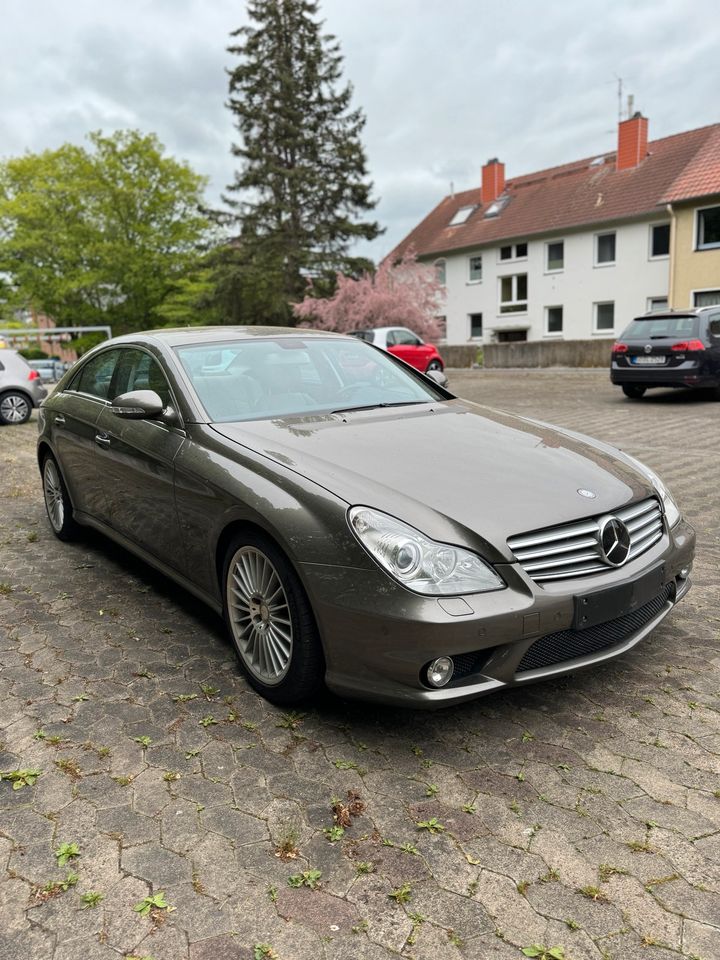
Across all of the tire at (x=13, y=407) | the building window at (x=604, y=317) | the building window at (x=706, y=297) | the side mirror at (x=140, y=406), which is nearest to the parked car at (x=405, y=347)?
the tire at (x=13, y=407)

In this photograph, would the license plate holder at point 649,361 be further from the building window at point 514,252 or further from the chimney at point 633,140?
the building window at point 514,252

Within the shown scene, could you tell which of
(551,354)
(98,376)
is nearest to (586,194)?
(551,354)

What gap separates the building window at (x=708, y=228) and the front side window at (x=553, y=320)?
29.9 feet

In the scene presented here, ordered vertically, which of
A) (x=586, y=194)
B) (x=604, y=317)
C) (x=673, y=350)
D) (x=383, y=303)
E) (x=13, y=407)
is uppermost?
(x=586, y=194)

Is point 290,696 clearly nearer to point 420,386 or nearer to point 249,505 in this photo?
point 249,505

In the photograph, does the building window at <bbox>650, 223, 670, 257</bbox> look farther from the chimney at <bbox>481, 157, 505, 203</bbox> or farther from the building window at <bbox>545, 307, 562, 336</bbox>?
the chimney at <bbox>481, 157, 505, 203</bbox>

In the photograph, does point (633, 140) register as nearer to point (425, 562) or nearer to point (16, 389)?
point (16, 389)

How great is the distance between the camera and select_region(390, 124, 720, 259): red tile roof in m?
30.8

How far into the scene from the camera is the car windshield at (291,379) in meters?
3.87

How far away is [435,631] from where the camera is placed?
8.41 ft

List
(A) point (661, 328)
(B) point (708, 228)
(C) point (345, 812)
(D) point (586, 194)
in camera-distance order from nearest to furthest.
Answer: (C) point (345, 812)
(A) point (661, 328)
(B) point (708, 228)
(D) point (586, 194)

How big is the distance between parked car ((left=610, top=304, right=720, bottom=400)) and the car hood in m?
10.6

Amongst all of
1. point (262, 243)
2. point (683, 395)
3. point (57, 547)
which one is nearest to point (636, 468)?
point (57, 547)

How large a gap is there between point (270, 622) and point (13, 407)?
1365 cm
